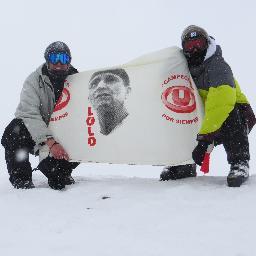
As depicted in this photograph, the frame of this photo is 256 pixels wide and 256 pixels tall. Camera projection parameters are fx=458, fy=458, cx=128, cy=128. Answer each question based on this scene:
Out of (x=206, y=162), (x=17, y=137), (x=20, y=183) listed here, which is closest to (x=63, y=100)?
(x=17, y=137)

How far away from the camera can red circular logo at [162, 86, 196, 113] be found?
407 cm

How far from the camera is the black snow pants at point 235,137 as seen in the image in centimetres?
387

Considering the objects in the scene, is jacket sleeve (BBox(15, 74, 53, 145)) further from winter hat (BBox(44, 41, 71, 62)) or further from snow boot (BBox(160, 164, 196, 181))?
snow boot (BBox(160, 164, 196, 181))

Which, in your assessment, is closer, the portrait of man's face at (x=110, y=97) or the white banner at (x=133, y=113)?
the white banner at (x=133, y=113)

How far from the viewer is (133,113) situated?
4.27 metres

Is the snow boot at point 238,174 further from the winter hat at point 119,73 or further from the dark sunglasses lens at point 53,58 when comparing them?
the dark sunglasses lens at point 53,58

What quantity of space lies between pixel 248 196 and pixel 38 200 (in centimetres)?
165

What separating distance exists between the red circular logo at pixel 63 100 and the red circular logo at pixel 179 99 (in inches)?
39.6

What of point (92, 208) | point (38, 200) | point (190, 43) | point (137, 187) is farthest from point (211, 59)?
point (38, 200)

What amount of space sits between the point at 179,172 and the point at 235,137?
702 mm

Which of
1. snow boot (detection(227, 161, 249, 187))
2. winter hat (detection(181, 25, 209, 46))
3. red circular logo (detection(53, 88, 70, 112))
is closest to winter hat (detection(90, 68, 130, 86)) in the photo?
red circular logo (detection(53, 88, 70, 112))

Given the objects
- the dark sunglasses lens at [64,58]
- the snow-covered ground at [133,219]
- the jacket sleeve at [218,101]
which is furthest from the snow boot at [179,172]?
the dark sunglasses lens at [64,58]

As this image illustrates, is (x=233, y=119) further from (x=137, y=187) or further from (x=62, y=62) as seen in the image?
(x=62, y=62)

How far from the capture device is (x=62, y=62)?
4289mm
